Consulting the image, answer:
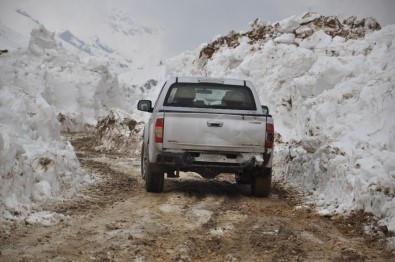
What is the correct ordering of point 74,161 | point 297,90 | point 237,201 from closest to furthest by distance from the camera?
point 237,201, point 74,161, point 297,90

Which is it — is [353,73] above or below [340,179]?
above

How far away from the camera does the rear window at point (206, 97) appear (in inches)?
325

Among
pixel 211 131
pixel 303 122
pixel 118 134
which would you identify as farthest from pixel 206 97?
pixel 118 134

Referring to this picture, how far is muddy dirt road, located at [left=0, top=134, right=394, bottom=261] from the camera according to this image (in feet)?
15.4

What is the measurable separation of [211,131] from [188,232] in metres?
2.26

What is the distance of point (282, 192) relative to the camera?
9.20m

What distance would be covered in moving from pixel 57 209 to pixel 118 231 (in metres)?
1.45

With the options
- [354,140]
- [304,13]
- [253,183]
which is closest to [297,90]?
[354,140]

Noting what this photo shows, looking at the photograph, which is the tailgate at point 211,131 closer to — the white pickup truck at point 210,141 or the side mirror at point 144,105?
the white pickup truck at point 210,141

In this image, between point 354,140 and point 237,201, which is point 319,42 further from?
point 237,201

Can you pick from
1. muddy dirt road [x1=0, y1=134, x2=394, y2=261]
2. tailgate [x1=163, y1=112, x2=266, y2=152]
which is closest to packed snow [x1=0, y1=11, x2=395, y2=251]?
muddy dirt road [x1=0, y1=134, x2=394, y2=261]

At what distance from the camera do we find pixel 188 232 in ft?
18.3

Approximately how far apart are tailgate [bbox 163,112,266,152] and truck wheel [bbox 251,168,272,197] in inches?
27.0

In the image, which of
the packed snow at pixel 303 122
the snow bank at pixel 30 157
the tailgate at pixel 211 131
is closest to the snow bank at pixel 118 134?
the packed snow at pixel 303 122
